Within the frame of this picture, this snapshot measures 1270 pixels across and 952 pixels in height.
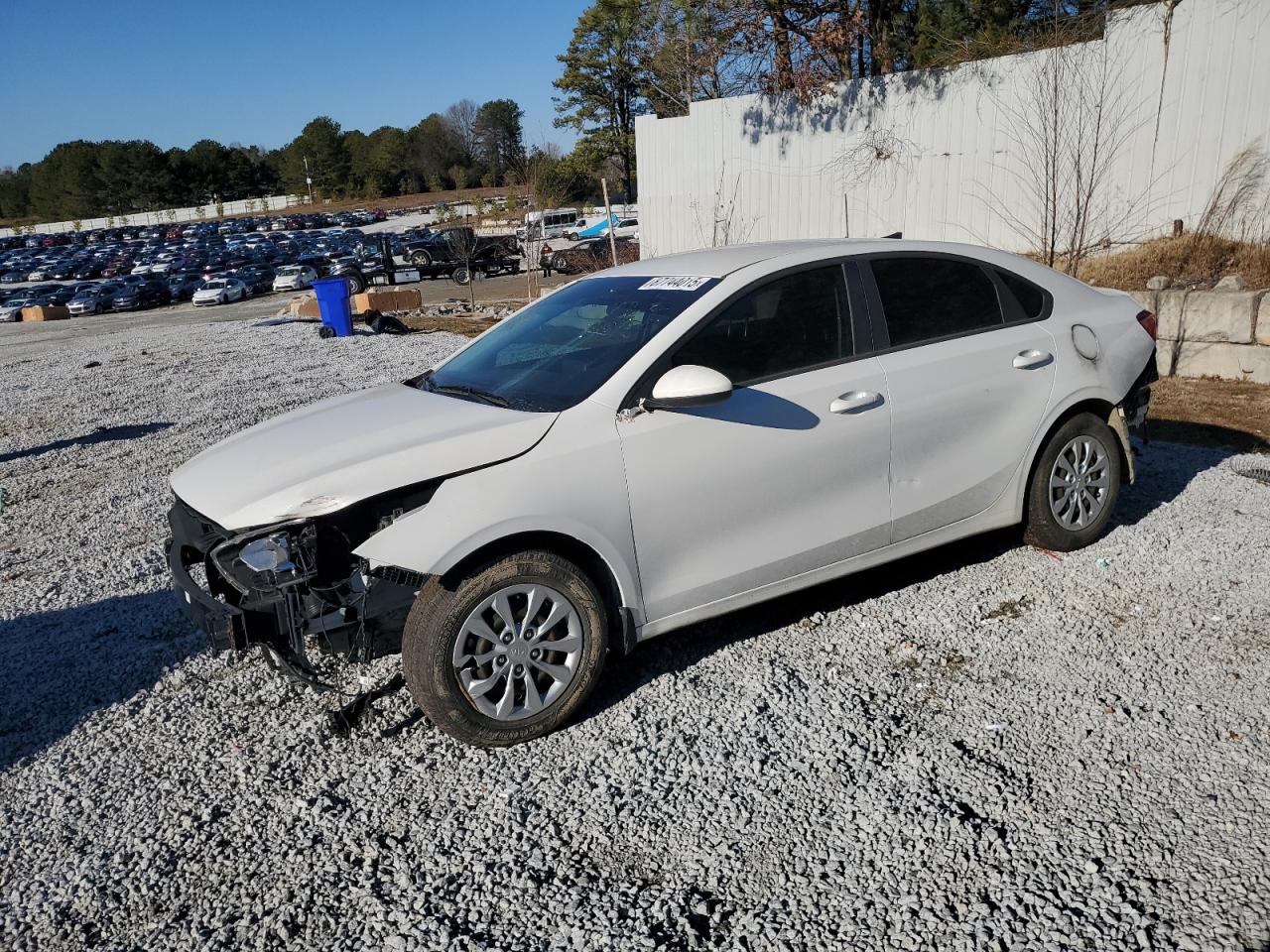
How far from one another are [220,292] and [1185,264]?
3391 cm

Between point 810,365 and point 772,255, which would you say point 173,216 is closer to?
point 772,255

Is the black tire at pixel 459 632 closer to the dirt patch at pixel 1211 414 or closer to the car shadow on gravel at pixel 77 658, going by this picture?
the car shadow on gravel at pixel 77 658

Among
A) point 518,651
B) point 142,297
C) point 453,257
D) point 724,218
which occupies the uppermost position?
point 724,218

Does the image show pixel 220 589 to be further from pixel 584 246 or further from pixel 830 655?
pixel 584 246

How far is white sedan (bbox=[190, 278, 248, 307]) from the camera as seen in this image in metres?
36.2

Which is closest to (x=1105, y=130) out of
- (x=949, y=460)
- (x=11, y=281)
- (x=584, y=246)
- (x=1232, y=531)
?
(x=1232, y=531)

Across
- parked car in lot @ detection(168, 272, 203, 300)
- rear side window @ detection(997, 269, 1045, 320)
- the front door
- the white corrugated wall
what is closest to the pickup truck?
parked car in lot @ detection(168, 272, 203, 300)

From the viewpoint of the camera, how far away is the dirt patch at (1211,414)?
716 centimetres

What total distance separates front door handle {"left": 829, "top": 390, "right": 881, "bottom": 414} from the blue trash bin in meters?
15.6

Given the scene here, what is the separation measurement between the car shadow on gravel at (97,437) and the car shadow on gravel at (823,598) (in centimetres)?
775

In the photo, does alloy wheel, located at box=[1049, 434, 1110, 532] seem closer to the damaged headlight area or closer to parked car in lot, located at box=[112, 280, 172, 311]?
the damaged headlight area

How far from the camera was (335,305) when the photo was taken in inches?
714

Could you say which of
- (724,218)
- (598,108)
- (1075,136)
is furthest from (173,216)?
(1075,136)

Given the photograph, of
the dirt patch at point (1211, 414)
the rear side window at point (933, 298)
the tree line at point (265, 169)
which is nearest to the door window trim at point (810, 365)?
the rear side window at point (933, 298)
